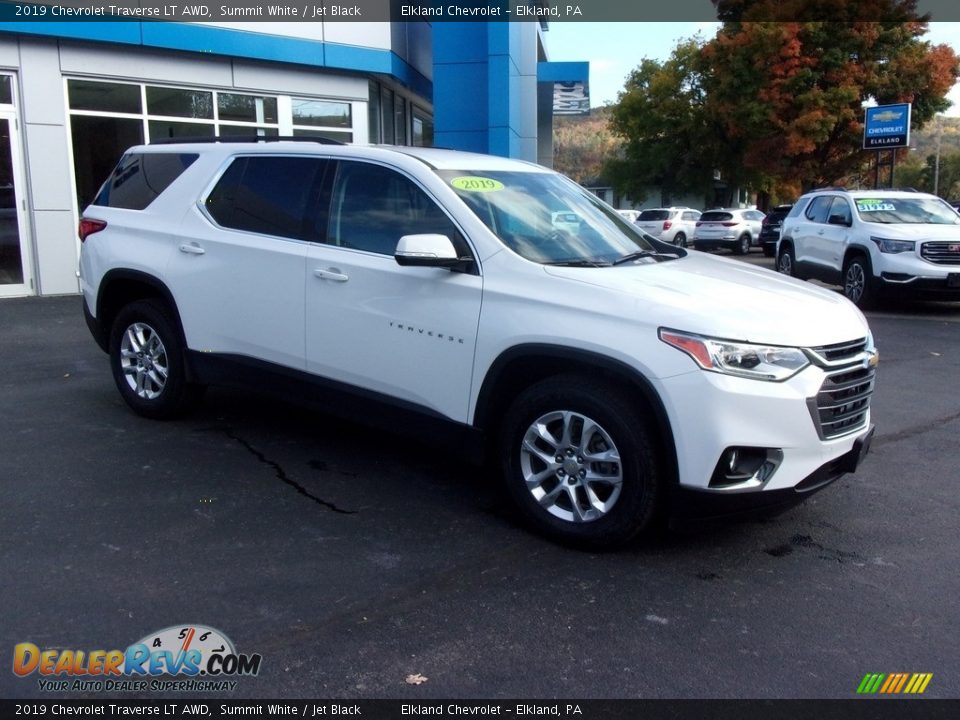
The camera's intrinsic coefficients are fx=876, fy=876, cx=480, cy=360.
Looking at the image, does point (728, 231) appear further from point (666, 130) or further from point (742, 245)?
point (666, 130)

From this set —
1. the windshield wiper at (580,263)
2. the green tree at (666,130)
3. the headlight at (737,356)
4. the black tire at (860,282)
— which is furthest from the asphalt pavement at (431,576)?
the green tree at (666,130)

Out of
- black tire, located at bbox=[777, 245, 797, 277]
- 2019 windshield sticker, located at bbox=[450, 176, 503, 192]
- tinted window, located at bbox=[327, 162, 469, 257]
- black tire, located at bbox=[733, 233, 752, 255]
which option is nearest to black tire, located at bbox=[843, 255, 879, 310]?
black tire, located at bbox=[777, 245, 797, 277]

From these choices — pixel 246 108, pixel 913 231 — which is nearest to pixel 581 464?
pixel 913 231

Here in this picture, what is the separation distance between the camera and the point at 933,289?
12.2m

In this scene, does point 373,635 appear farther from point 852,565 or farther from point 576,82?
point 576,82

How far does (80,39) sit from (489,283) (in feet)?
35.7

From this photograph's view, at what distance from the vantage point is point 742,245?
30078mm

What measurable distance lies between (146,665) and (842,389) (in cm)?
315

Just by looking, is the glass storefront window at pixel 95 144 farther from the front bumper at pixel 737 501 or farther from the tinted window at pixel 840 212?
the front bumper at pixel 737 501

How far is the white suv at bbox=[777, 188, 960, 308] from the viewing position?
12086mm

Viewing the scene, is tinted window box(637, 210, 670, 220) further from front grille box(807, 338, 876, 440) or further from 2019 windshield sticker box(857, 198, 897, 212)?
front grille box(807, 338, 876, 440)

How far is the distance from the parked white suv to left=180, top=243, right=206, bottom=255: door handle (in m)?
0.02

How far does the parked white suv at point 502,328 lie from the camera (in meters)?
3.81
